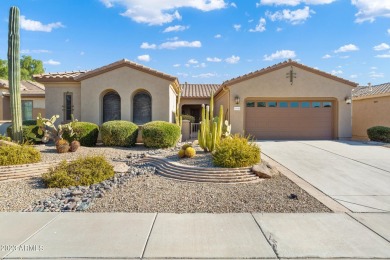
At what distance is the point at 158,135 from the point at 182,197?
6.86 m

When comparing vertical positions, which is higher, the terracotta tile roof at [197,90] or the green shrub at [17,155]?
the terracotta tile roof at [197,90]

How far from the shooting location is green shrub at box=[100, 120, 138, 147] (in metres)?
13.0

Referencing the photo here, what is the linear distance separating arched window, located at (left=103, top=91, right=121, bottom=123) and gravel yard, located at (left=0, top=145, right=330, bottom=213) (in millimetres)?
7964

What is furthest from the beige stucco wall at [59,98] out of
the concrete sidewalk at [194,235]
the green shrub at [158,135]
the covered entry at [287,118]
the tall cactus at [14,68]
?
the concrete sidewalk at [194,235]

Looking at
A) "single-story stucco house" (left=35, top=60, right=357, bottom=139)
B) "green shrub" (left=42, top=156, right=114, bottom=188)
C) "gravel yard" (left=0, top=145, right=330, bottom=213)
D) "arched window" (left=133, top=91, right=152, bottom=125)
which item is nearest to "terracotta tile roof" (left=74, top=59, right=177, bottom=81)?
"single-story stucco house" (left=35, top=60, right=357, bottom=139)

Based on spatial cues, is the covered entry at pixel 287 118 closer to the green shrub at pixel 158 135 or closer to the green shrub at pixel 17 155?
the green shrub at pixel 158 135

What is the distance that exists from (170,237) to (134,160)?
21.4ft

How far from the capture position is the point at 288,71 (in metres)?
17.2

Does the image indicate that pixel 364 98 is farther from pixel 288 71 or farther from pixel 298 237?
pixel 298 237

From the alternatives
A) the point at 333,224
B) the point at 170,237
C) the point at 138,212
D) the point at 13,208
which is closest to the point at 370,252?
the point at 333,224

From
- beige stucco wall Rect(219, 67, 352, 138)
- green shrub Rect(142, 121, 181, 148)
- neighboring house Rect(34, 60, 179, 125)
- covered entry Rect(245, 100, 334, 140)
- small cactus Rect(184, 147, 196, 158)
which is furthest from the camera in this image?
covered entry Rect(245, 100, 334, 140)

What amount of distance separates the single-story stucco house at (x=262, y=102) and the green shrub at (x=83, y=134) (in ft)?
6.31

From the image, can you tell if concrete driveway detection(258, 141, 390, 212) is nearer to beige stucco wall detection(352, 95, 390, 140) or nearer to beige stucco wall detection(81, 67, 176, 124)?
beige stucco wall detection(81, 67, 176, 124)

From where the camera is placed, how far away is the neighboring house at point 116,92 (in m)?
14.9
